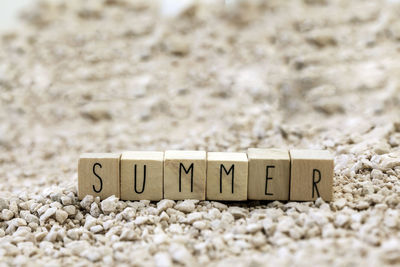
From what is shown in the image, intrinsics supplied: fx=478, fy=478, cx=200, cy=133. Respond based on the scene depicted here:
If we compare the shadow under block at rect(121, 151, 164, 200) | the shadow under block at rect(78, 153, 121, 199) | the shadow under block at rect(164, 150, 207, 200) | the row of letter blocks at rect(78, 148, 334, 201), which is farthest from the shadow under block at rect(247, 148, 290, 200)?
the shadow under block at rect(78, 153, 121, 199)

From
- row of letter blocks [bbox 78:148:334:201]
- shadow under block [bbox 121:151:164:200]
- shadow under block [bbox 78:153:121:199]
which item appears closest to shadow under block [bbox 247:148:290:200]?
row of letter blocks [bbox 78:148:334:201]

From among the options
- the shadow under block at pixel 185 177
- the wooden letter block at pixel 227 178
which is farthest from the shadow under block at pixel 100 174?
the wooden letter block at pixel 227 178

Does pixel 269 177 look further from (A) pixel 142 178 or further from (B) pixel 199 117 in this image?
(B) pixel 199 117

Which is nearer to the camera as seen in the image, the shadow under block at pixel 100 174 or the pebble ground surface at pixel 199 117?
the pebble ground surface at pixel 199 117

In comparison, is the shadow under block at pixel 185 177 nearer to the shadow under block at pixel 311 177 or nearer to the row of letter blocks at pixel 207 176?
the row of letter blocks at pixel 207 176

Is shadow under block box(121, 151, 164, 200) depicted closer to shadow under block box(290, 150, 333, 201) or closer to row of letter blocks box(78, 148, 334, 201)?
row of letter blocks box(78, 148, 334, 201)

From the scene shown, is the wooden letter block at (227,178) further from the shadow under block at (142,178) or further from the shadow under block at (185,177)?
the shadow under block at (142,178)

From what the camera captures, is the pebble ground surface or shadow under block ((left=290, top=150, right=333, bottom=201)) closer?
the pebble ground surface

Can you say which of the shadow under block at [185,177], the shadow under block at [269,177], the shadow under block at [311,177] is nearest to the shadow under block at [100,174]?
the shadow under block at [185,177]
